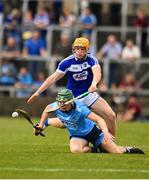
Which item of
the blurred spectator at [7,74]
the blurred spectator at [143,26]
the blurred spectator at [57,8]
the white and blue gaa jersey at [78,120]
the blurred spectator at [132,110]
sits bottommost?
the blurred spectator at [132,110]

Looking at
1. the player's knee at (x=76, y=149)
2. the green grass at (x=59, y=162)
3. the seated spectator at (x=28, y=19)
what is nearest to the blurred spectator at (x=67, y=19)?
the seated spectator at (x=28, y=19)

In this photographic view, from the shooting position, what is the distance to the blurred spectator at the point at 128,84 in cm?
3152

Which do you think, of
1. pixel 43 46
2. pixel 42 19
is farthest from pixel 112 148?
pixel 42 19

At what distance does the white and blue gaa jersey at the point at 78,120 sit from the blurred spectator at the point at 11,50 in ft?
51.4

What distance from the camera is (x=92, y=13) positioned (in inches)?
1355

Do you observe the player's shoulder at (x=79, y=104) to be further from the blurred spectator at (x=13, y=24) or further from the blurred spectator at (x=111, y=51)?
the blurred spectator at (x=13, y=24)

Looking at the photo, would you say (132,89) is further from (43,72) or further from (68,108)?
(68,108)

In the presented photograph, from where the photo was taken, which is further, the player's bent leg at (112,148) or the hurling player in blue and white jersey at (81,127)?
the player's bent leg at (112,148)

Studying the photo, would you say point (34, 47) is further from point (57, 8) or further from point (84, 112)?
point (84, 112)

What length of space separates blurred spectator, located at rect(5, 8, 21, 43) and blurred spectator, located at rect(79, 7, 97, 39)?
2.37m

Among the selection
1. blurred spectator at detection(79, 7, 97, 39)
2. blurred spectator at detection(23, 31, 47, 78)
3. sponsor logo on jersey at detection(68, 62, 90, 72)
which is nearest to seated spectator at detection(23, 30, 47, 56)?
blurred spectator at detection(23, 31, 47, 78)

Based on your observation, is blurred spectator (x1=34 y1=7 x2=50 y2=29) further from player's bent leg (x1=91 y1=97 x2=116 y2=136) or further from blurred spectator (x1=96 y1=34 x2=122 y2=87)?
player's bent leg (x1=91 y1=97 x2=116 y2=136)

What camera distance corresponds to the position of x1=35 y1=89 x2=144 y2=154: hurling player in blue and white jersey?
16.0m

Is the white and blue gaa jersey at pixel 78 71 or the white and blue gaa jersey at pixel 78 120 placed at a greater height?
the white and blue gaa jersey at pixel 78 71
